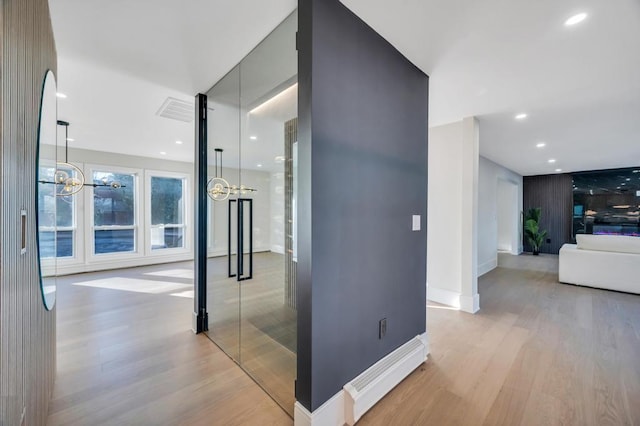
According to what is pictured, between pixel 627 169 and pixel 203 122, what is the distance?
10.2 metres

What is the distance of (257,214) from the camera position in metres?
2.21

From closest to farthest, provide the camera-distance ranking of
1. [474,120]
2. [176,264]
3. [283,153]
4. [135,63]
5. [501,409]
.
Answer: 1. [501,409]
2. [283,153]
3. [135,63]
4. [474,120]
5. [176,264]

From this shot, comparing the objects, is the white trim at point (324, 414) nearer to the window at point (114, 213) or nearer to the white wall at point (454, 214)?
the white wall at point (454, 214)

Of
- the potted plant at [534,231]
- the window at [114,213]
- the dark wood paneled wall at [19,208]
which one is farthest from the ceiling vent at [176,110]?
the potted plant at [534,231]

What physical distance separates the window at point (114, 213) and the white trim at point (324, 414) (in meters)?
6.29

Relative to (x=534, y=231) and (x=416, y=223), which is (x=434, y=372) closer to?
(x=416, y=223)

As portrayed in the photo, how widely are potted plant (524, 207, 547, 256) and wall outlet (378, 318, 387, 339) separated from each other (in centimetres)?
821

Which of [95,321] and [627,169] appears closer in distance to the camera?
[95,321]

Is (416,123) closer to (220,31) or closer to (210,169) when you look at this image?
(220,31)

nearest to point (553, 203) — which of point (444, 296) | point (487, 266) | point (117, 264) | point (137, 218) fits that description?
point (487, 266)

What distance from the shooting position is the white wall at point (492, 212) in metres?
5.22

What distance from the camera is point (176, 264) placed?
250 inches

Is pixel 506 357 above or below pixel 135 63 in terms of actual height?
below

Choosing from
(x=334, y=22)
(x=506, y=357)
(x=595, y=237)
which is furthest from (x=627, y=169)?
(x=334, y=22)
